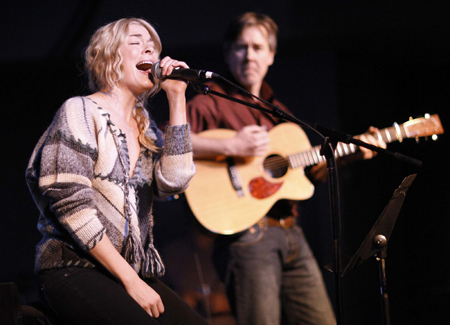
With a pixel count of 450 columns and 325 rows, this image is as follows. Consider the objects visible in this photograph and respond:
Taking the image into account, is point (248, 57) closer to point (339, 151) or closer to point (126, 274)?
point (339, 151)

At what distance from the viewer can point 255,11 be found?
3068 millimetres

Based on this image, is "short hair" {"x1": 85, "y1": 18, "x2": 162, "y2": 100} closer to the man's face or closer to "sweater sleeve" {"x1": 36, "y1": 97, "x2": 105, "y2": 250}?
"sweater sleeve" {"x1": 36, "y1": 97, "x2": 105, "y2": 250}

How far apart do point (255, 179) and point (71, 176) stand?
1.38m

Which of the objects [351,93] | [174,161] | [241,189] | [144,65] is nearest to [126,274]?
[174,161]

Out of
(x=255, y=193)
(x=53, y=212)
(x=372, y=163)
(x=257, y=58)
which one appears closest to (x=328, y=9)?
(x=257, y=58)

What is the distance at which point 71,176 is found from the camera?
56.3 inches

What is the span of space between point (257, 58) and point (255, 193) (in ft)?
2.97

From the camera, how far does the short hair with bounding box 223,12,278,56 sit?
288 centimetres

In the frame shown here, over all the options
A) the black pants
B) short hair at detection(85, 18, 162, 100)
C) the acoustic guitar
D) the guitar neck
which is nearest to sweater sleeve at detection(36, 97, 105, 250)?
the black pants

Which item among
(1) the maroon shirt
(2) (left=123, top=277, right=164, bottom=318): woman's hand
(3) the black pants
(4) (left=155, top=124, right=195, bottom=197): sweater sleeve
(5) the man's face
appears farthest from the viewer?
(5) the man's face

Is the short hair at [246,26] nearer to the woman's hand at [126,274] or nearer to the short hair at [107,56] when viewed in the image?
the short hair at [107,56]

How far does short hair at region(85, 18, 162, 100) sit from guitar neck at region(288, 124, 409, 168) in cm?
134

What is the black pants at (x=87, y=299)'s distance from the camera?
54.0 inches

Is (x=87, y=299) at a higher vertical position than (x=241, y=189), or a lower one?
lower
